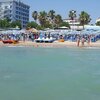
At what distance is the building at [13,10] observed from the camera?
138 m

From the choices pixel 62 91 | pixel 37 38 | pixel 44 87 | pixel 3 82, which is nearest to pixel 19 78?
pixel 3 82

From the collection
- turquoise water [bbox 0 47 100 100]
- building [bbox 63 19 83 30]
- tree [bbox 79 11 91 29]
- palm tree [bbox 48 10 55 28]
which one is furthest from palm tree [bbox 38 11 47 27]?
turquoise water [bbox 0 47 100 100]

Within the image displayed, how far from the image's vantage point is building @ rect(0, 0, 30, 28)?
13850cm

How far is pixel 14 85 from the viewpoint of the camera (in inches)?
533

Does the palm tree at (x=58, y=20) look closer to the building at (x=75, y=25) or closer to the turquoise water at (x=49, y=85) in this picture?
the building at (x=75, y=25)

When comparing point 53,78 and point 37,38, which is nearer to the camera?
point 53,78

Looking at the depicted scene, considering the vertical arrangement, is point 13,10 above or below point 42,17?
above

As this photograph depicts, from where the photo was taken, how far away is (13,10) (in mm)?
139000

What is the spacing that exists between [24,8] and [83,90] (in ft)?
462

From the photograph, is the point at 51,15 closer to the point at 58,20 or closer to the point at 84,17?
the point at 58,20

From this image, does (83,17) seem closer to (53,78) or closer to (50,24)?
(50,24)

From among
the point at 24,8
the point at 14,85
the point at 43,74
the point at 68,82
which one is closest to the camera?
the point at 14,85

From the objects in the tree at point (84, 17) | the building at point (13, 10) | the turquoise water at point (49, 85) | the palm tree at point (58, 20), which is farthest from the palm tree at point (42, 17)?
the turquoise water at point (49, 85)

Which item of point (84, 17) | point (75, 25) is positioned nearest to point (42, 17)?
point (84, 17)
